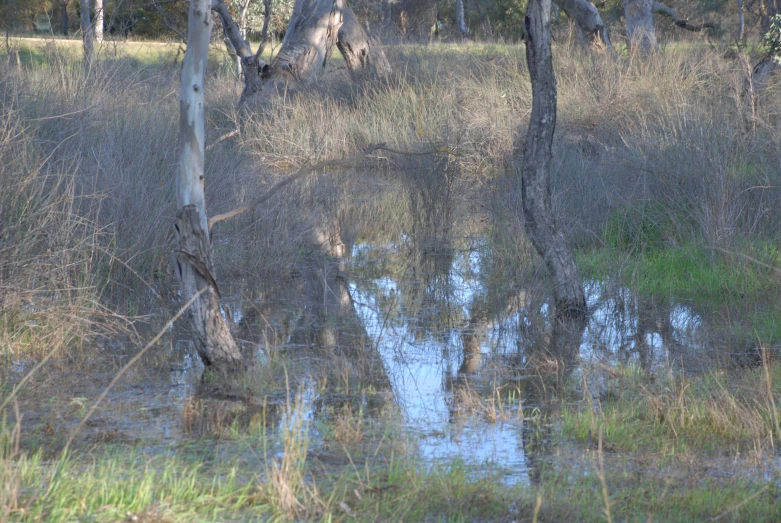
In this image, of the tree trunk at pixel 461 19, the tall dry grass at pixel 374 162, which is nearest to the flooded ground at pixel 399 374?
the tall dry grass at pixel 374 162

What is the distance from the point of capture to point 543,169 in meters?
6.10

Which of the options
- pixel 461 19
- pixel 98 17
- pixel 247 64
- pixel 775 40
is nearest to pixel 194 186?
pixel 98 17

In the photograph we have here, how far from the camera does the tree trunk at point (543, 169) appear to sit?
19.3 feet

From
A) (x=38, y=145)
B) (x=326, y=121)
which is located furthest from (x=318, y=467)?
(x=326, y=121)

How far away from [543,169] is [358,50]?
10.5m

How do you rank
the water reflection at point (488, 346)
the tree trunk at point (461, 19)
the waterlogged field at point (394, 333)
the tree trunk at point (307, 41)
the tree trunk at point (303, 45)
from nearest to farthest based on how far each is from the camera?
the waterlogged field at point (394, 333) → the water reflection at point (488, 346) → the tree trunk at point (303, 45) → the tree trunk at point (307, 41) → the tree trunk at point (461, 19)

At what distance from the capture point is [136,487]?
3.06 m

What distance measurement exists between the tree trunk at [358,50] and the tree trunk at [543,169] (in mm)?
10094

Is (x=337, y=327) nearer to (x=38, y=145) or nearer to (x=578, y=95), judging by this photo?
(x=38, y=145)

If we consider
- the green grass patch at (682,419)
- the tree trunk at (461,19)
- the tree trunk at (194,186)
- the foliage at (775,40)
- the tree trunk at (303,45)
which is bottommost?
the green grass patch at (682,419)

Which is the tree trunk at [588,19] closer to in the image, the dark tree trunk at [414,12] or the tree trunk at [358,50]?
the tree trunk at [358,50]

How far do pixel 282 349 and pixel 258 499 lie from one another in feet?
7.52

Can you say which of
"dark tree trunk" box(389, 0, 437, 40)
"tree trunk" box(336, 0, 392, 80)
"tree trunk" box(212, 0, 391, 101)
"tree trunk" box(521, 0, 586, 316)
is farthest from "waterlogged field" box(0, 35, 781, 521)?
"dark tree trunk" box(389, 0, 437, 40)

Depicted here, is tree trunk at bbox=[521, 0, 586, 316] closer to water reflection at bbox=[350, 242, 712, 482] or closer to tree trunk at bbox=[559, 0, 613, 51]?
water reflection at bbox=[350, 242, 712, 482]
